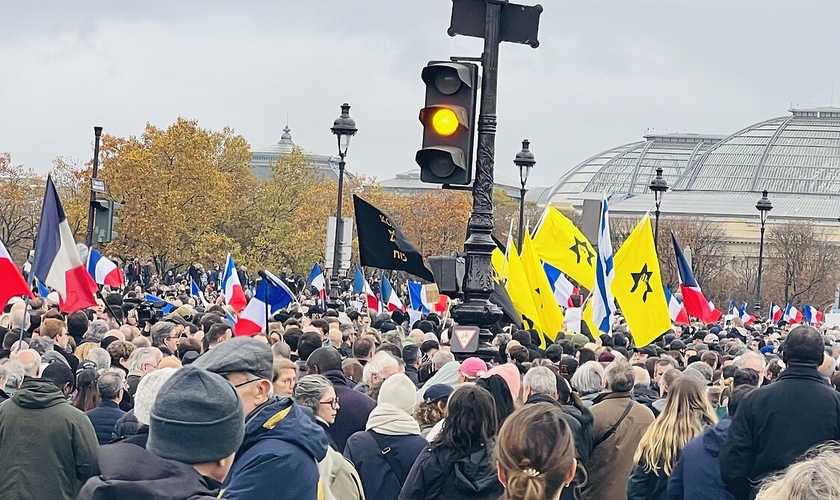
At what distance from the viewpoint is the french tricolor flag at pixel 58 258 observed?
43.7 feet

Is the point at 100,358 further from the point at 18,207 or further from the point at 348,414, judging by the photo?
the point at 18,207

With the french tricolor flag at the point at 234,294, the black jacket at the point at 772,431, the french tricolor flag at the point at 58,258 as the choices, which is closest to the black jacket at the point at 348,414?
the black jacket at the point at 772,431

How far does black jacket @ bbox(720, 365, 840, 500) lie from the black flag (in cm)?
702

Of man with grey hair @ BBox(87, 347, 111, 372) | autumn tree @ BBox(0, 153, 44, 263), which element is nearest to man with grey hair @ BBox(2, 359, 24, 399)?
man with grey hair @ BBox(87, 347, 111, 372)

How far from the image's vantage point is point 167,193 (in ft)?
203

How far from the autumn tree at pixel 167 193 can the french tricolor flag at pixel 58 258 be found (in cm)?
4807

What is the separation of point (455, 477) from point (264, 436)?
1.47 meters

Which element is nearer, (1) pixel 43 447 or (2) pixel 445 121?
(1) pixel 43 447

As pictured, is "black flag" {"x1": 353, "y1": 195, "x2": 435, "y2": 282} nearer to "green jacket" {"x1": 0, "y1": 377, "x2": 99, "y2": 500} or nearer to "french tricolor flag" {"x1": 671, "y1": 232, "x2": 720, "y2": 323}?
"green jacket" {"x1": 0, "y1": 377, "x2": 99, "y2": 500}

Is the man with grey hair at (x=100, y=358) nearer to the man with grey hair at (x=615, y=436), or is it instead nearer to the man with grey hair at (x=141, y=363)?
the man with grey hair at (x=141, y=363)

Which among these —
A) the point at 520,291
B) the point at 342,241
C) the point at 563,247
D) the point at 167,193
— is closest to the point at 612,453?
the point at 520,291

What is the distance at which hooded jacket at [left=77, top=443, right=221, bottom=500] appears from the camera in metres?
4.39

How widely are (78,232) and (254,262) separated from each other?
8.84 meters

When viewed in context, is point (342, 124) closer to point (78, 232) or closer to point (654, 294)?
point (654, 294)
